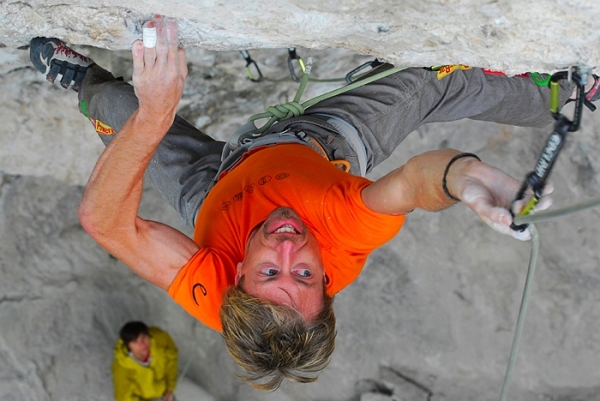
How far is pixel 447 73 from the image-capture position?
5.20ft

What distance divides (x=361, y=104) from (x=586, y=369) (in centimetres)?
156

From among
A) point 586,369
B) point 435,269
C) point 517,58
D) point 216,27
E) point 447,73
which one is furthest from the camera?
point 435,269

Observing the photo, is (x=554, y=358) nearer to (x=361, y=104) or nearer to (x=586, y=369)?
(x=586, y=369)

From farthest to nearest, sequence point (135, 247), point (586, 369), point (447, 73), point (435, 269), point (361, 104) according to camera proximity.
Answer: point (435, 269) → point (586, 369) → point (361, 104) → point (447, 73) → point (135, 247)

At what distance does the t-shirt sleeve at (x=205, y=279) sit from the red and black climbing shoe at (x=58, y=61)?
0.68 m

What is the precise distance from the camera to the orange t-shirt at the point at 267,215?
133 centimetres

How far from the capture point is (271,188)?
1.44 metres

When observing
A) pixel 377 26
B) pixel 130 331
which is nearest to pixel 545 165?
pixel 377 26

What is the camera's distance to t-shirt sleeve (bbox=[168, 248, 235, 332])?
1.48 metres

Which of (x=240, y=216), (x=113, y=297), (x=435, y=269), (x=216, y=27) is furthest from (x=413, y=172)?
(x=113, y=297)

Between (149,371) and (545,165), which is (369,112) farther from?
(149,371)

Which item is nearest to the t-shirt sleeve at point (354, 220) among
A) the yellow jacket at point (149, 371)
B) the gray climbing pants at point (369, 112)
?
the gray climbing pants at point (369, 112)

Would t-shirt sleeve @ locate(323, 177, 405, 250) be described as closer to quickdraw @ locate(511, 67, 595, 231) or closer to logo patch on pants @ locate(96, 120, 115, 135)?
quickdraw @ locate(511, 67, 595, 231)

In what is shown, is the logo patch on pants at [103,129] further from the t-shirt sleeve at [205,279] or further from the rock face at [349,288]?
the t-shirt sleeve at [205,279]
